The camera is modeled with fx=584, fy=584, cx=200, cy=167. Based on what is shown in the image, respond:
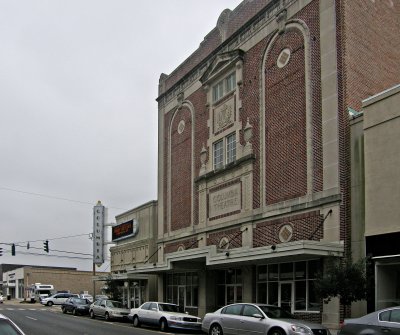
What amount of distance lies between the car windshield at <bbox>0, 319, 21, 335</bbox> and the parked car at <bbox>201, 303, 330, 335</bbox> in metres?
9.34

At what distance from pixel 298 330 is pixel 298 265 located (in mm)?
8886

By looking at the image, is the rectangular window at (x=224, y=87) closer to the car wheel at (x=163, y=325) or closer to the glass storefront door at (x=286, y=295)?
the glass storefront door at (x=286, y=295)

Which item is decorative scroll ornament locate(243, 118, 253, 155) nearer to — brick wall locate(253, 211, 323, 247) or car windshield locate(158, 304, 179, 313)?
brick wall locate(253, 211, 323, 247)

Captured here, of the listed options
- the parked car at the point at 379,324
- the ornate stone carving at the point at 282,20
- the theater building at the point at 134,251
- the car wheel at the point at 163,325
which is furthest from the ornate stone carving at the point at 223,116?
the parked car at the point at 379,324

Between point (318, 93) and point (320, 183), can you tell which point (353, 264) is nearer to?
point (320, 183)

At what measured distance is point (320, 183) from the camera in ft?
76.9

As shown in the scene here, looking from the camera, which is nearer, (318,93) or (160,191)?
(318,93)

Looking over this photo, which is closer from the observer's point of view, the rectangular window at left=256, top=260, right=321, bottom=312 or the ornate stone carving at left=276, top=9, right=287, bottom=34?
the rectangular window at left=256, top=260, right=321, bottom=312

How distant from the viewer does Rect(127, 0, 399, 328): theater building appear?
2314 centimetres

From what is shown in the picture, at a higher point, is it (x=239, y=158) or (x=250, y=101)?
(x=250, y=101)

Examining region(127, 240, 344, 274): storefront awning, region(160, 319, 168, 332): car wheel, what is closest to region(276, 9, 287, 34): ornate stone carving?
region(127, 240, 344, 274): storefront awning

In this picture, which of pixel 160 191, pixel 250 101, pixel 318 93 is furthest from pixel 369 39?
pixel 160 191

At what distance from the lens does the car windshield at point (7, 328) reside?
25.7ft

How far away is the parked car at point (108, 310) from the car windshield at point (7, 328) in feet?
75.6
